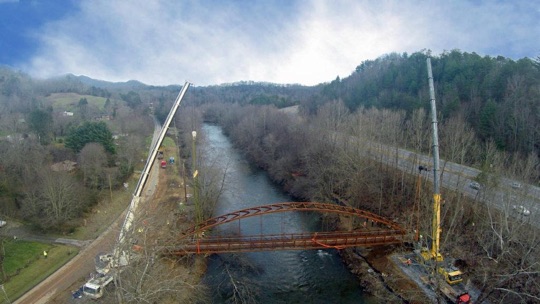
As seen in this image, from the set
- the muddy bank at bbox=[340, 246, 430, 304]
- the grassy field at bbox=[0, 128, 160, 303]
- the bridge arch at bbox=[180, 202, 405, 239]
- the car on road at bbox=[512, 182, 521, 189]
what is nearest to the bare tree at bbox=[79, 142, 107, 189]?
the grassy field at bbox=[0, 128, 160, 303]

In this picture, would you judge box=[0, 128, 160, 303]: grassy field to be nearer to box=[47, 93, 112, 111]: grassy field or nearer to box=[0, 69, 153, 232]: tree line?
box=[0, 69, 153, 232]: tree line

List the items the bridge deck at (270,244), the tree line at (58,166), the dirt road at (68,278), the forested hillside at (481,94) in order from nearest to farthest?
the dirt road at (68,278)
the bridge deck at (270,244)
the tree line at (58,166)
the forested hillside at (481,94)

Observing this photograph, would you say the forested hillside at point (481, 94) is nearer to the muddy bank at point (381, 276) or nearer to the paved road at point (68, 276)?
the muddy bank at point (381, 276)

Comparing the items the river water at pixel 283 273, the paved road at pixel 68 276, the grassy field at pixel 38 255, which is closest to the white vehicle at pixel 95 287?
the paved road at pixel 68 276

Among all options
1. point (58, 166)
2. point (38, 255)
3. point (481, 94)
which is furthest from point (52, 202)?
point (481, 94)

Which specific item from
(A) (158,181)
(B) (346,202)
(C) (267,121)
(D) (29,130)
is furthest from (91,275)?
(C) (267,121)

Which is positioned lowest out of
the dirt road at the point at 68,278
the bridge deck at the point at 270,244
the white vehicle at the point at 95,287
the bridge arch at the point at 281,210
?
the dirt road at the point at 68,278
